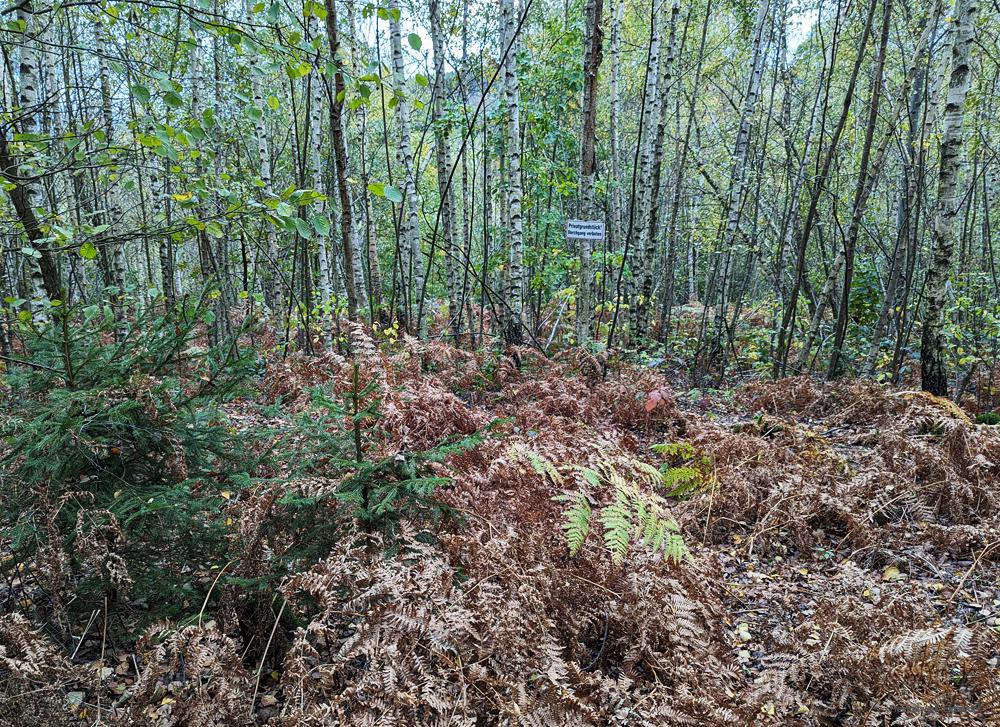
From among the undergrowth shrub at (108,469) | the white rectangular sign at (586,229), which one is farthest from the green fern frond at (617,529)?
the white rectangular sign at (586,229)

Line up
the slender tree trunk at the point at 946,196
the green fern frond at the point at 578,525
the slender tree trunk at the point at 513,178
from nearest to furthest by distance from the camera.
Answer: the green fern frond at the point at 578,525, the slender tree trunk at the point at 946,196, the slender tree trunk at the point at 513,178

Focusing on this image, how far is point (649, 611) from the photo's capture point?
8.29 feet

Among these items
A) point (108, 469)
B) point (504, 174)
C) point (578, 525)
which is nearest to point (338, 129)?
point (108, 469)

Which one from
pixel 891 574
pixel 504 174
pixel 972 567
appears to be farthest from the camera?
pixel 504 174

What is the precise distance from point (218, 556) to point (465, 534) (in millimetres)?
1209

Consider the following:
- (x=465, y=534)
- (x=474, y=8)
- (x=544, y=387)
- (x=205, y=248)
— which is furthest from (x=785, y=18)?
(x=465, y=534)

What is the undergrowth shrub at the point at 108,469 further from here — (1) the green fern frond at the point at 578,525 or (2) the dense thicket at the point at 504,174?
(1) the green fern frond at the point at 578,525

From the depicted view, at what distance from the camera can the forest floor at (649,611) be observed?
2006 millimetres

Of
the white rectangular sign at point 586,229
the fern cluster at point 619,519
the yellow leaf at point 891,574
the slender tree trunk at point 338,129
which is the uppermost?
the slender tree trunk at point 338,129

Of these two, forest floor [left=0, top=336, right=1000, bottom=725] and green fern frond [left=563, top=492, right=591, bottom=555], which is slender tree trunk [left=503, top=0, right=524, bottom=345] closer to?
forest floor [left=0, top=336, right=1000, bottom=725]

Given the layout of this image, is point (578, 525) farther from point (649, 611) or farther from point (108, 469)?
point (108, 469)

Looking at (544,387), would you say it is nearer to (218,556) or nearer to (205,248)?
(218,556)

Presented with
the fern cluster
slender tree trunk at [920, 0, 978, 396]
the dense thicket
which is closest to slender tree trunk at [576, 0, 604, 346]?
the dense thicket

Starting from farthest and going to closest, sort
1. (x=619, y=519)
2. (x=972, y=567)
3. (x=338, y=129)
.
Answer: (x=338, y=129)
(x=972, y=567)
(x=619, y=519)
